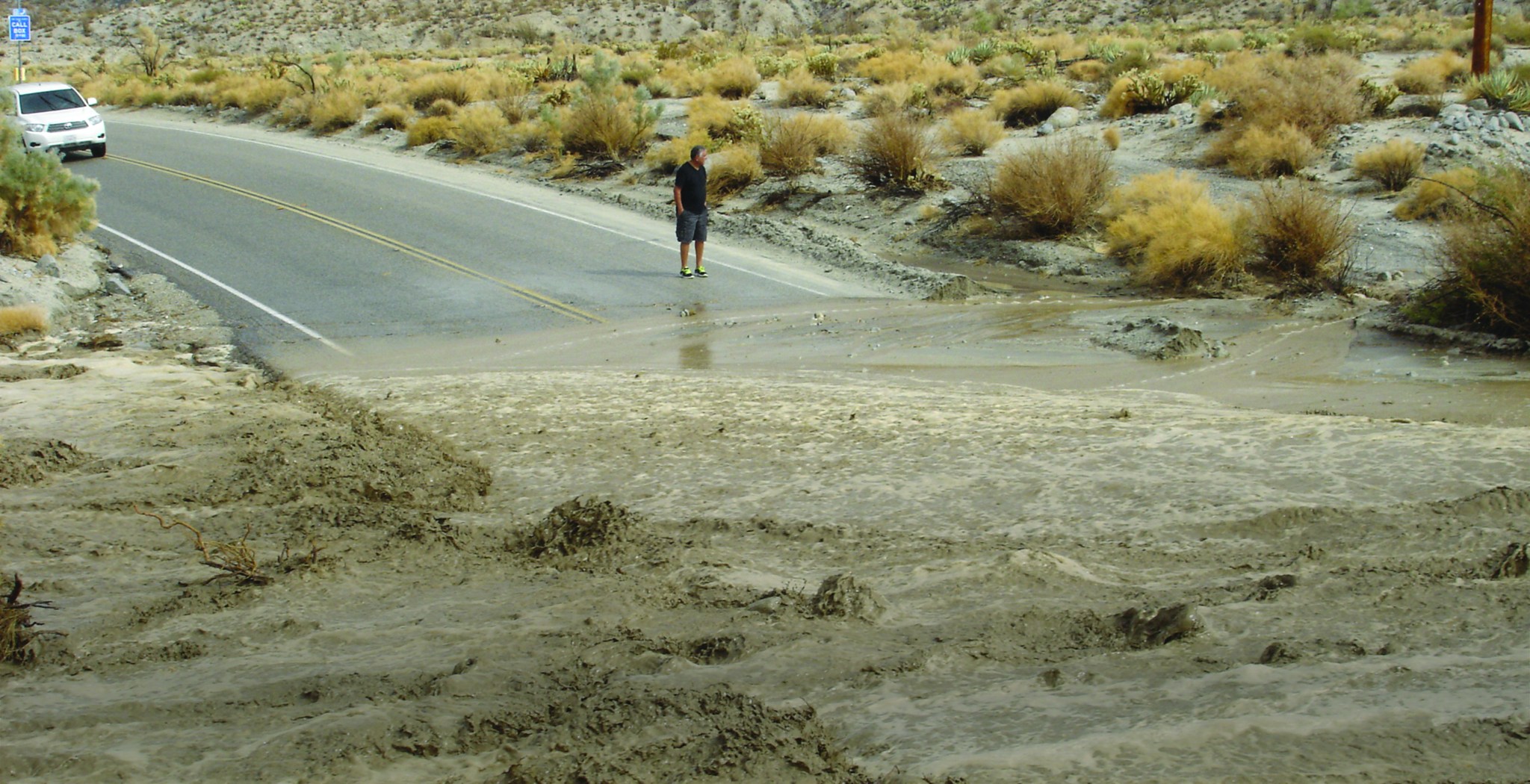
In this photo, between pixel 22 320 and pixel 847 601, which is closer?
pixel 847 601

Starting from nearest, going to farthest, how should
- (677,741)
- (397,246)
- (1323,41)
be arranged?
(677,741)
(397,246)
(1323,41)

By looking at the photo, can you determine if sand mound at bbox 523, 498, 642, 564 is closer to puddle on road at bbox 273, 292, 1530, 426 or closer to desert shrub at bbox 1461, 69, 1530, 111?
puddle on road at bbox 273, 292, 1530, 426

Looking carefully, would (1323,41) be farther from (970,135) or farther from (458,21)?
(458,21)

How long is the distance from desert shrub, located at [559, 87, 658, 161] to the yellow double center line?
768 cm

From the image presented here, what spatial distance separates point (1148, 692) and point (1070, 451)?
4346 millimetres

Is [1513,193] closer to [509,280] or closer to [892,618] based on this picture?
[892,618]

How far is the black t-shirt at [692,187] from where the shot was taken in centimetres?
1762

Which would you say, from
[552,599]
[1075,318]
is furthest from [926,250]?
[552,599]

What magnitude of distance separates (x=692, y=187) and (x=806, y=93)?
17.2 meters

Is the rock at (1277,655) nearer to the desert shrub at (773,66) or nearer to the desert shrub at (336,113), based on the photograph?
the desert shrub at (336,113)

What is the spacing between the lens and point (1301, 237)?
54.6 feet

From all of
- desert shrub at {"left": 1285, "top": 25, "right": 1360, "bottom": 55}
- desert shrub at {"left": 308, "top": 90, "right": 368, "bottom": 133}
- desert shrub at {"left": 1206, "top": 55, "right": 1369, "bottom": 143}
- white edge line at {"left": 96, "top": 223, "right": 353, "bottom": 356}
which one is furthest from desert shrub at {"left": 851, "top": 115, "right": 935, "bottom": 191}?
desert shrub at {"left": 1285, "top": 25, "right": 1360, "bottom": 55}

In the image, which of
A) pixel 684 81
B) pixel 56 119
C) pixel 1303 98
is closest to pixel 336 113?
pixel 56 119

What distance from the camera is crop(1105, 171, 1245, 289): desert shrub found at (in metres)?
16.9
